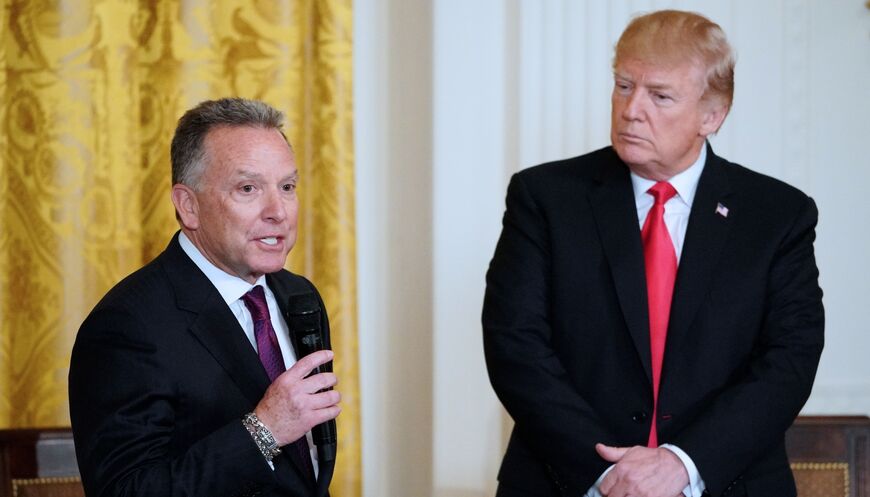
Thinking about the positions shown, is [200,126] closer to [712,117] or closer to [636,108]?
[636,108]

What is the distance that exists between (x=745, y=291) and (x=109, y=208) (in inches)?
83.8

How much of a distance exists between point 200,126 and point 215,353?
0.45 meters

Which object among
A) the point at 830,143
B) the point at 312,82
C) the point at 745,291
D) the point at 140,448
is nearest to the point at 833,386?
the point at 830,143

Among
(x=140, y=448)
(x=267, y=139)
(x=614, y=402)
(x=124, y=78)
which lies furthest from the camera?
(x=124, y=78)

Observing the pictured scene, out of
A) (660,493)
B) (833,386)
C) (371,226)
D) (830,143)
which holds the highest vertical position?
(830,143)

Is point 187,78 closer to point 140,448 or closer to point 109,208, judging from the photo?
point 109,208

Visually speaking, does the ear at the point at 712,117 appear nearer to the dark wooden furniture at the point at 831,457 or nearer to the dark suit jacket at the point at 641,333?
the dark suit jacket at the point at 641,333

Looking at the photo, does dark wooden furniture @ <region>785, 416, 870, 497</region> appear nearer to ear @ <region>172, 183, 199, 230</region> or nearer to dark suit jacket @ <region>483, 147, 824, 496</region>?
dark suit jacket @ <region>483, 147, 824, 496</region>

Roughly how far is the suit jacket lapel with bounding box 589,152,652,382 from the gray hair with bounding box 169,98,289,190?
90cm

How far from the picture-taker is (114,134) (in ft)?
12.5

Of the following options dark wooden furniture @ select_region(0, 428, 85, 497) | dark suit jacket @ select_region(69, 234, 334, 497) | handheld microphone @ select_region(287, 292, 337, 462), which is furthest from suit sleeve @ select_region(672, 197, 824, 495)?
dark wooden furniture @ select_region(0, 428, 85, 497)

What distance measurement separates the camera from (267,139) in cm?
228

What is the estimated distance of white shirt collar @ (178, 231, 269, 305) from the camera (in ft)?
7.58

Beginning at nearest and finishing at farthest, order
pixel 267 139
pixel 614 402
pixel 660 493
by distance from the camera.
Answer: pixel 267 139, pixel 660 493, pixel 614 402
